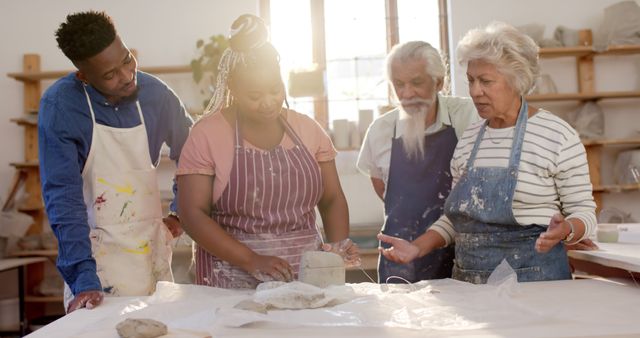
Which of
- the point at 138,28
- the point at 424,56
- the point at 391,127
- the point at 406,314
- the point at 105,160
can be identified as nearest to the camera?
→ the point at 406,314

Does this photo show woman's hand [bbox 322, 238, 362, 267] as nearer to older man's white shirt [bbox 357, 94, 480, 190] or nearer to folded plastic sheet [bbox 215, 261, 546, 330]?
folded plastic sheet [bbox 215, 261, 546, 330]

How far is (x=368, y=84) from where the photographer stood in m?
5.51

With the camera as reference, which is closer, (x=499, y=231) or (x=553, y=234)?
(x=553, y=234)

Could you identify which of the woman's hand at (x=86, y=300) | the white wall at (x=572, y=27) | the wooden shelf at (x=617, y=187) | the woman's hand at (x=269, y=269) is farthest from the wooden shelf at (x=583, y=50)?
the woman's hand at (x=86, y=300)

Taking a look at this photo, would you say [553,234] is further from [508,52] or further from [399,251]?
[508,52]

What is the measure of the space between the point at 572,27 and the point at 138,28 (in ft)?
10.5

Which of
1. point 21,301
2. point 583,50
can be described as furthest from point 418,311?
point 21,301

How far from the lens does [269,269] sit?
5.80 ft

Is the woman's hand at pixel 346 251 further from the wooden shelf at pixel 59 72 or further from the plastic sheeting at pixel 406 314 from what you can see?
the wooden shelf at pixel 59 72

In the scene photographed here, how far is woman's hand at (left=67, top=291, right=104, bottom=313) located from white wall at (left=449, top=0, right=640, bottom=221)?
13.0 ft

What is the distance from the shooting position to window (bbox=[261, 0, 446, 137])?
18.0 feet

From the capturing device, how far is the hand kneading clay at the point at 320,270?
1.70 meters

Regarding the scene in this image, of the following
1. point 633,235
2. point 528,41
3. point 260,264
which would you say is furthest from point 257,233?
point 633,235

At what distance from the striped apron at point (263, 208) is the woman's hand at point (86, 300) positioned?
335 millimetres
